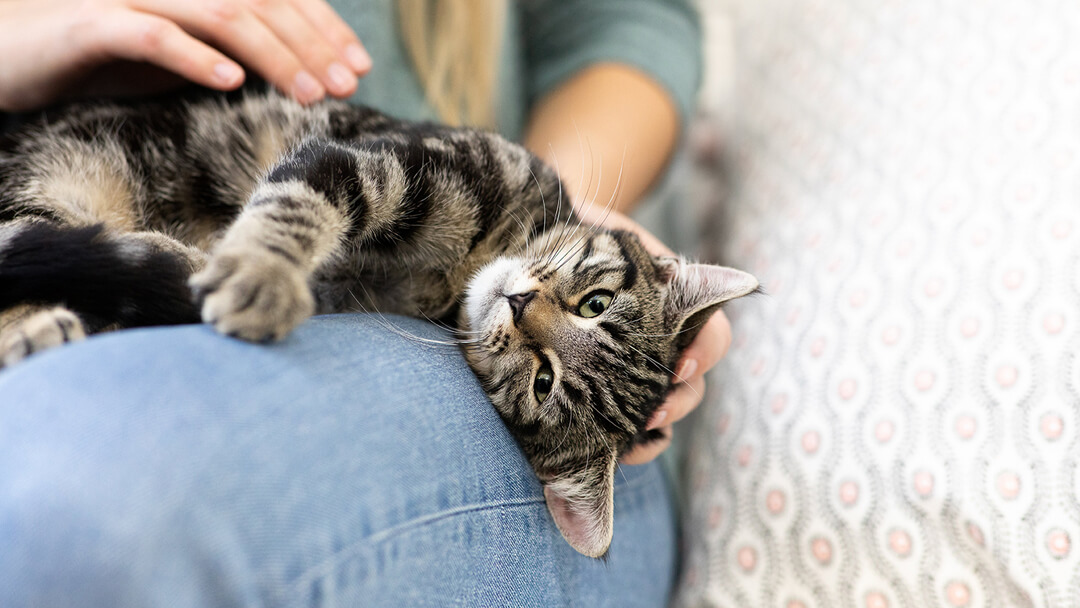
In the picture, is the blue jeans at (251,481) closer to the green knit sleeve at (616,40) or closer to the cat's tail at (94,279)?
the cat's tail at (94,279)

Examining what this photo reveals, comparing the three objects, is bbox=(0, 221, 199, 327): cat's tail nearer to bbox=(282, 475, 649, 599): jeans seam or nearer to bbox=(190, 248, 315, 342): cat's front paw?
bbox=(190, 248, 315, 342): cat's front paw

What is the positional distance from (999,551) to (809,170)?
0.75 meters

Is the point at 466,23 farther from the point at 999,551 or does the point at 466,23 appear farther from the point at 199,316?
the point at 999,551

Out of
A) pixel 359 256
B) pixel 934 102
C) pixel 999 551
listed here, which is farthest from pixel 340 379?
pixel 934 102

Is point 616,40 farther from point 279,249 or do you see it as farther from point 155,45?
point 279,249

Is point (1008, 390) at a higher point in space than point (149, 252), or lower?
higher

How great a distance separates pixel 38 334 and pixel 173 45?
0.48 meters

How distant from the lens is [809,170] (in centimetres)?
128

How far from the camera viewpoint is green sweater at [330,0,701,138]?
64.4 inches

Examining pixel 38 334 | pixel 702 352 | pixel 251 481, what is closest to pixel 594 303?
pixel 702 352

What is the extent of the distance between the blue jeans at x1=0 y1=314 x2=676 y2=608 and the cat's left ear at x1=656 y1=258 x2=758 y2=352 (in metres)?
0.36

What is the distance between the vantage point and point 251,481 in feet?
1.72

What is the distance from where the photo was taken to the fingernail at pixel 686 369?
3.13 feet

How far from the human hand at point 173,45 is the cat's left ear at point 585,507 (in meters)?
0.71
